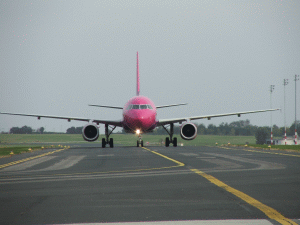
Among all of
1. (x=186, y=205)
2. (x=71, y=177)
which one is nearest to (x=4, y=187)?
(x=71, y=177)

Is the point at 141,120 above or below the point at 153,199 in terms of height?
above

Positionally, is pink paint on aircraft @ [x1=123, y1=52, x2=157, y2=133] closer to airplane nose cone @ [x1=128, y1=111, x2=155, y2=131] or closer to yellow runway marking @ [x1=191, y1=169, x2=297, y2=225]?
airplane nose cone @ [x1=128, y1=111, x2=155, y2=131]

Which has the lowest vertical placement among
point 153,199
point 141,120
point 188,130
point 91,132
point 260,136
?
point 260,136

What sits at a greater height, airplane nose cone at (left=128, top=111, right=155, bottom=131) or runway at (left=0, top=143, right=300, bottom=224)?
airplane nose cone at (left=128, top=111, right=155, bottom=131)

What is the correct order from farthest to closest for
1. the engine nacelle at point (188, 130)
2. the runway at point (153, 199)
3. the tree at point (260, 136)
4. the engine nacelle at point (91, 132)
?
the tree at point (260, 136) < the engine nacelle at point (91, 132) < the engine nacelle at point (188, 130) < the runway at point (153, 199)

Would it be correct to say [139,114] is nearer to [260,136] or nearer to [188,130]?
[188,130]

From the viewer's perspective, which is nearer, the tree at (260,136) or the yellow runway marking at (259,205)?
the yellow runway marking at (259,205)

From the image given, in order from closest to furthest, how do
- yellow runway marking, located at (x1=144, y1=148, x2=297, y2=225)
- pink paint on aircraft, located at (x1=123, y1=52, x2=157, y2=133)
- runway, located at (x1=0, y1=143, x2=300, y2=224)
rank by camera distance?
yellow runway marking, located at (x1=144, y1=148, x2=297, y2=225)
runway, located at (x1=0, y1=143, x2=300, y2=224)
pink paint on aircraft, located at (x1=123, y1=52, x2=157, y2=133)

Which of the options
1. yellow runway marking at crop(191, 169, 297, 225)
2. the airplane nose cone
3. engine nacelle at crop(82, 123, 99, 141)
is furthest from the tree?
yellow runway marking at crop(191, 169, 297, 225)

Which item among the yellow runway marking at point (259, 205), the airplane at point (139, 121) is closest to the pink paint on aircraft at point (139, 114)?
the airplane at point (139, 121)

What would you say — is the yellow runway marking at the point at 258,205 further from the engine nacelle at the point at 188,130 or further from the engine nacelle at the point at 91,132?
the engine nacelle at the point at 91,132

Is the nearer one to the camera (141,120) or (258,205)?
(258,205)

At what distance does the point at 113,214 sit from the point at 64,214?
706mm

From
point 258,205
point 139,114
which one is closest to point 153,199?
point 258,205
